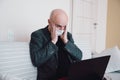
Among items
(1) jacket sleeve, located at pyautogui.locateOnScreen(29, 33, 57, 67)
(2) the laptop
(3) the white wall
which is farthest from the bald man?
(3) the white wall

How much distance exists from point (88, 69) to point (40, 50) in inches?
18.8

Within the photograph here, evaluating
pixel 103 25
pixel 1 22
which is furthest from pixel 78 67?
pixel 103 25

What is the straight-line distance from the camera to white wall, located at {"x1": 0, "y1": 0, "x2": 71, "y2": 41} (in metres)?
1.90

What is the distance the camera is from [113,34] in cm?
439

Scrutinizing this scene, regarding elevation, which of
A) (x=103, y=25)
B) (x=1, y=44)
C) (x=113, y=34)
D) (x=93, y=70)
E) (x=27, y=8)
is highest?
(x=27, y=8)

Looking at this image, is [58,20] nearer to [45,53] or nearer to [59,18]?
[59,18]

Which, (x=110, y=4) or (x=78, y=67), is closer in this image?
(x=78, y=67)

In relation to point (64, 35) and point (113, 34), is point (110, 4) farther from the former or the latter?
point (64, 35)

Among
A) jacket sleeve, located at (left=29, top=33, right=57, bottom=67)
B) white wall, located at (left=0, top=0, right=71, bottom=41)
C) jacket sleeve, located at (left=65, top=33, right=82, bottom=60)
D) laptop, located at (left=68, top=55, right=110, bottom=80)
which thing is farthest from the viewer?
white wall, located at (left=0, top=0, right=71, bottom=41)

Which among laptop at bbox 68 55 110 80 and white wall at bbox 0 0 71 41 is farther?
white wall at bbox 0 0 71 41

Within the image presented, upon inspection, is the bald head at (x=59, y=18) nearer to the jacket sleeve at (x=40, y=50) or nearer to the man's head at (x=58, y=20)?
the man's head at (x=58, y=20)

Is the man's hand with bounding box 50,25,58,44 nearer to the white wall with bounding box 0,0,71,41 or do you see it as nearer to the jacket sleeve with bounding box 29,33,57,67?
the jacket sleeve with bounding box 29,33,57,67

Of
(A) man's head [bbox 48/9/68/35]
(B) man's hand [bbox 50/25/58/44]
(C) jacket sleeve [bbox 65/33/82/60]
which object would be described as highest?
(A) man's head [bbox 48/9/68/35]

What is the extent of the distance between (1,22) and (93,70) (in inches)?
42.8
